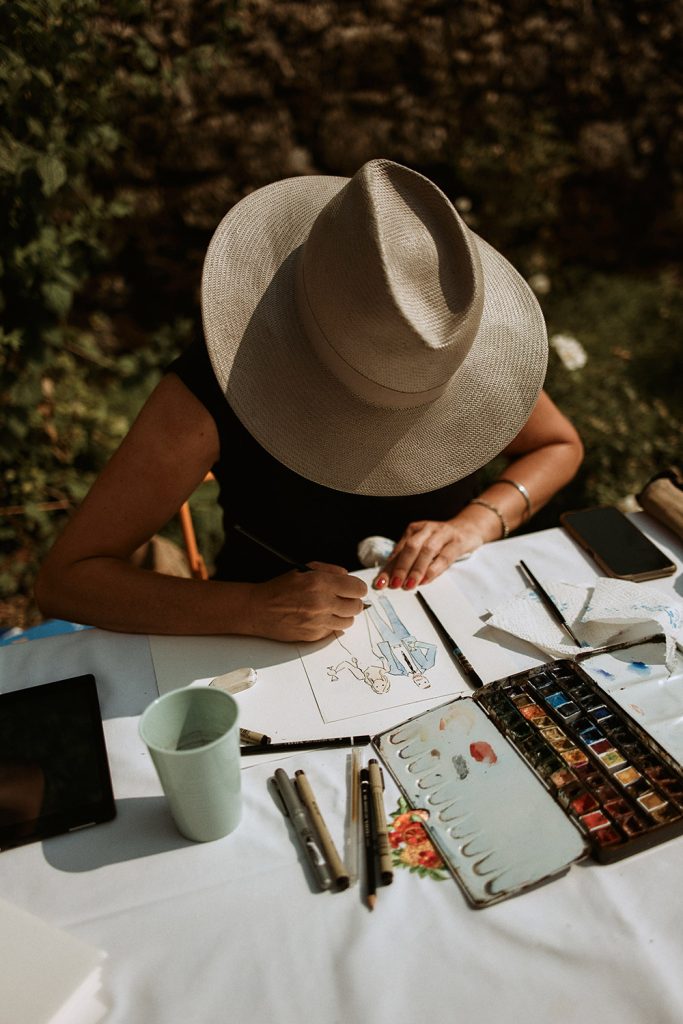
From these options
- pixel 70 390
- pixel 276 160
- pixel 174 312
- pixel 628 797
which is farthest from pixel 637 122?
pixel 628 797

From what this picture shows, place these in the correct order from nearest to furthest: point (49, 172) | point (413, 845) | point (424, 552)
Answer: point (413, 845)
point (424, 552)
point (49, 172)

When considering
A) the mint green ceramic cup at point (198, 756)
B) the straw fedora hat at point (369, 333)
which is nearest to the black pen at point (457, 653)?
the straw fedora hat at point (369, 333)

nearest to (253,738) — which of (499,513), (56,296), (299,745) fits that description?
(299,745)

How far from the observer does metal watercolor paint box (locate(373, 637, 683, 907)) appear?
910 millimetres

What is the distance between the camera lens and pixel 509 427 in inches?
53.4

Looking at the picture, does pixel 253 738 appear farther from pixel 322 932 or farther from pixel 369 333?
pixel 369 333

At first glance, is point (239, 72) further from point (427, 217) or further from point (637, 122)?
point (427, 217)

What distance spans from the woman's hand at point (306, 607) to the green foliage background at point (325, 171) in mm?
1679

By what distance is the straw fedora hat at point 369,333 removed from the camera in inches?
42.2

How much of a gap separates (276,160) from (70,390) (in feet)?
5.16

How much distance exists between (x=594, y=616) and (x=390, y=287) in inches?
27.4

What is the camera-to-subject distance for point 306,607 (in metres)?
1.23

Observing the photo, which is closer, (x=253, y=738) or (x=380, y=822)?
(x=380, y=822)

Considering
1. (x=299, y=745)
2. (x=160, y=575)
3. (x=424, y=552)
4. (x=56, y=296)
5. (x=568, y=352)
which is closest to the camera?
(x=299, y=745)
